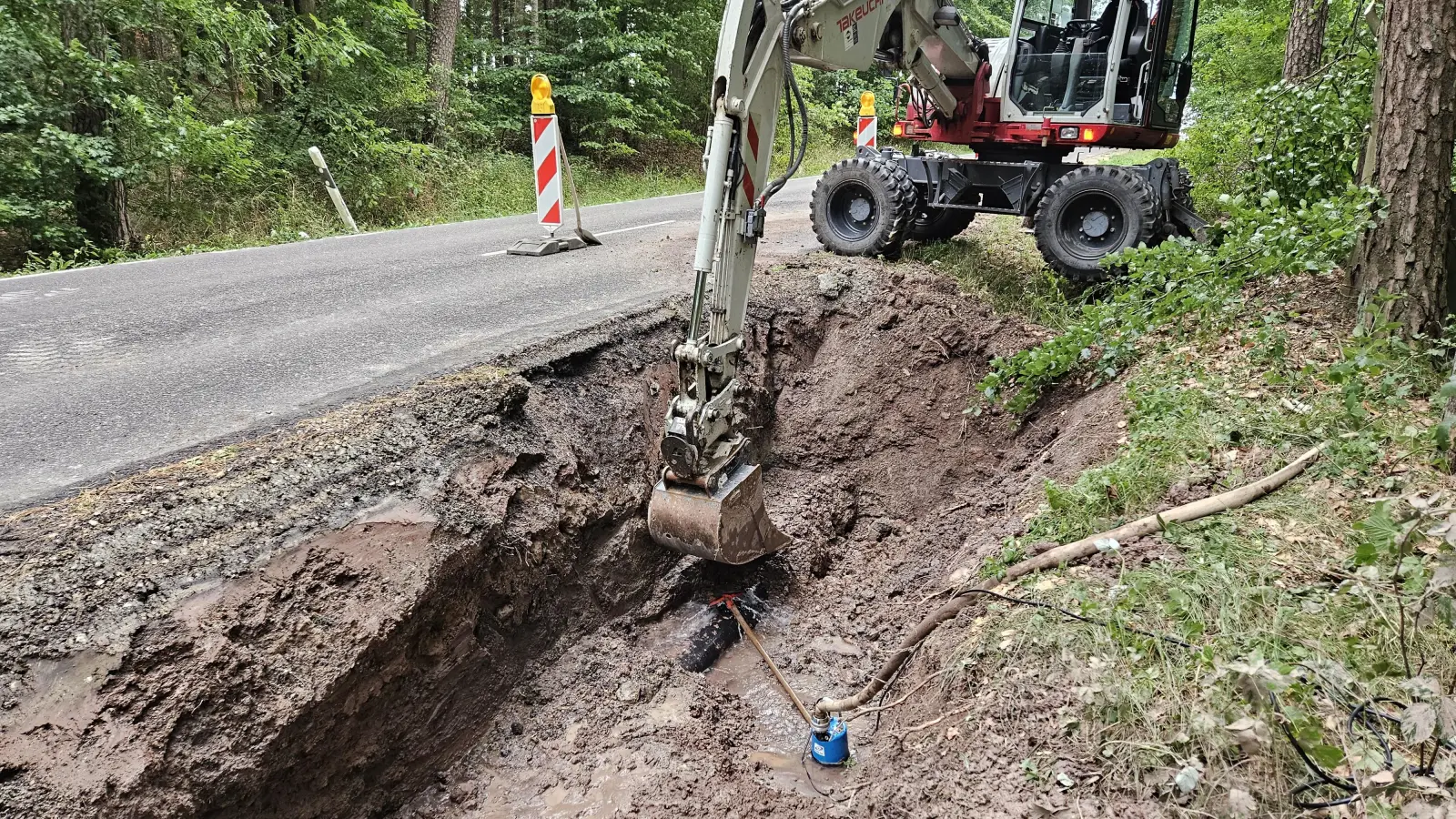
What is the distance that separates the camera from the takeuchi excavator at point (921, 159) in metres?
3.49

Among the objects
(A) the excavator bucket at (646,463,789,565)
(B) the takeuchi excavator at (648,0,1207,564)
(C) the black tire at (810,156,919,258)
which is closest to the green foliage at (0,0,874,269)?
(C) the black tire at (810,156,919,258)

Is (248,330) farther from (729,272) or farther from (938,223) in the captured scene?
(938,223)

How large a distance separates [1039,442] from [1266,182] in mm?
2446

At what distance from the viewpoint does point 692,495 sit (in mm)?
3631

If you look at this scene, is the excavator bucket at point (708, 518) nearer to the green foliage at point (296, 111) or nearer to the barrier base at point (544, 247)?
Answer: the barrier base at point (544, 247)

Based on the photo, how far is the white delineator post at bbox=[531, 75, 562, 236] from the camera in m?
7.30

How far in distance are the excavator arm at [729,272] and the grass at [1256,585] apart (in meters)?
1.21

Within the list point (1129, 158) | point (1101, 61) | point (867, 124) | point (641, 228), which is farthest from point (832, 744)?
point (1129, 158)

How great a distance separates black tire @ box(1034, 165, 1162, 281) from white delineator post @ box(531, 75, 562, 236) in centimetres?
425

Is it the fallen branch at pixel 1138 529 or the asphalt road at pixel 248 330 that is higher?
the asphalt road at pixel 248 330

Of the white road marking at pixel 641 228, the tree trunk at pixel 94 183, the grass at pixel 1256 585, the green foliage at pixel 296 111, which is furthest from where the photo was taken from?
the white road marking at pixel 641 228

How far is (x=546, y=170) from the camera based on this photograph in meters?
7.42

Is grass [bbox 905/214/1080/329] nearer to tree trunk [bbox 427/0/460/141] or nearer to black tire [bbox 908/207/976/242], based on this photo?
black tire [bbox 908/207/976/242]

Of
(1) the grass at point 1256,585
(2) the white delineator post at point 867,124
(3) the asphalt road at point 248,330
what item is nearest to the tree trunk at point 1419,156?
(1) the grass at point 1256,585
